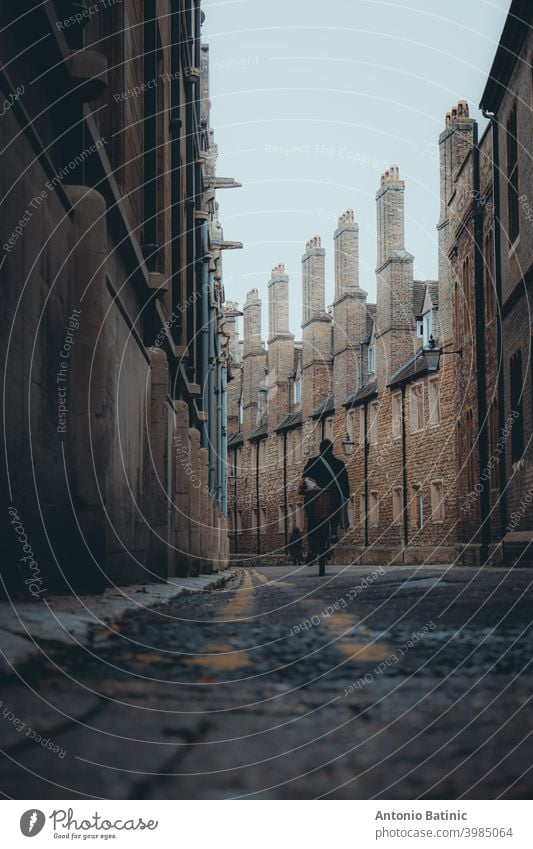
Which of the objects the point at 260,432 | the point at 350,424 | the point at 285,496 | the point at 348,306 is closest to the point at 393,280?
the point at 348,306

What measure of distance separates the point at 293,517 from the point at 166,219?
3875cm

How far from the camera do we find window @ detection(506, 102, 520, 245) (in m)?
17.6

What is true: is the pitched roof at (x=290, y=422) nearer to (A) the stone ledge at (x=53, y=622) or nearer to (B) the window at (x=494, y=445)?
(B) the window at (x=494, y=445)

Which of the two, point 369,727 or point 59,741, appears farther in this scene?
point 369,727

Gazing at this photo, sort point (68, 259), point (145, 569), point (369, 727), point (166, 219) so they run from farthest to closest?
point (166, 219) < point (145, 569) < point (68, 259) < point (369, 727)

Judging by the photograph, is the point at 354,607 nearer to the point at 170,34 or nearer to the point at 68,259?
the point at 68,259

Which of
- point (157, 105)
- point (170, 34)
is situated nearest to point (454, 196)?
point (170, 34)

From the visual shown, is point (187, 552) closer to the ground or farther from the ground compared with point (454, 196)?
closer to the ground

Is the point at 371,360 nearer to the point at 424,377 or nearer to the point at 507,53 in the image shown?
the point at 424,377

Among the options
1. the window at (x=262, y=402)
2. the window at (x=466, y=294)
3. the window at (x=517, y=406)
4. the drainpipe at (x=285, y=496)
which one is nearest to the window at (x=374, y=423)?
the drainpipe at (x=285, y=496)

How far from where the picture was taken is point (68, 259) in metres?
5.75

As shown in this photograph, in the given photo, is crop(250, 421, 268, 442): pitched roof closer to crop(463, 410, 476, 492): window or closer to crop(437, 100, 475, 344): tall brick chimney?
crop(437, 100, 475, 344): tall brick chimney

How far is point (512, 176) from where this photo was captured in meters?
18.1

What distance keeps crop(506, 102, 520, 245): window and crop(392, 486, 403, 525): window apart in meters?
19.0
